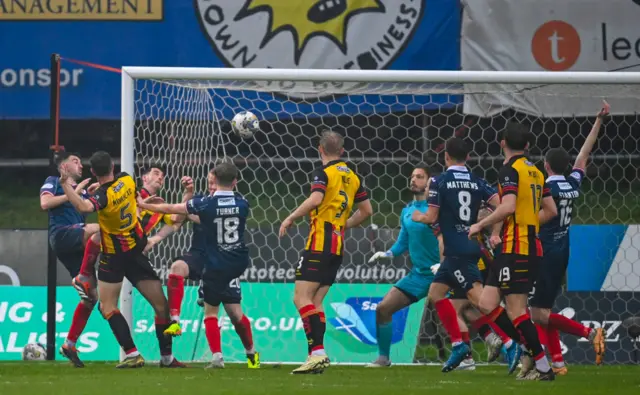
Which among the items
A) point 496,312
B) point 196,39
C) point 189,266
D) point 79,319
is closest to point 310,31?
point 196,39

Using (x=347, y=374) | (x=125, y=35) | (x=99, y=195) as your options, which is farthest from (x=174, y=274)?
(x=125, y=35)

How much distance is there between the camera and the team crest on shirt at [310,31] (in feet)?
49.6

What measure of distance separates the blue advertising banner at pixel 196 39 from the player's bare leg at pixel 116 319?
5.34 meters

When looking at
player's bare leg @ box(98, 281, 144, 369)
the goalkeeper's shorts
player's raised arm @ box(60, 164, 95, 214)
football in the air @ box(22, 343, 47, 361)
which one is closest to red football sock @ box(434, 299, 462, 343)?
the goalkeeper's shorts

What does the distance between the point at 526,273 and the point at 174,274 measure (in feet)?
11.7

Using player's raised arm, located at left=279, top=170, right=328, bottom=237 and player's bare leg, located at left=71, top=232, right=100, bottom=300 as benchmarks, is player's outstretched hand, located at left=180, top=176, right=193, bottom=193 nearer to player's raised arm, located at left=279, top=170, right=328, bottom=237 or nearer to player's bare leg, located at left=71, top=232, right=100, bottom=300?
player's bare leg, located at left=71, top=232, right=100, bottom=300

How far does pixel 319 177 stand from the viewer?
31.4 feet

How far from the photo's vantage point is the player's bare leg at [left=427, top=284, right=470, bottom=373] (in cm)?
1010

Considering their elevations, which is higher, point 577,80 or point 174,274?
point 577,80

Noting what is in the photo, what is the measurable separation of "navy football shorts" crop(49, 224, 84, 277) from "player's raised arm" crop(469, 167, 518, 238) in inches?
166

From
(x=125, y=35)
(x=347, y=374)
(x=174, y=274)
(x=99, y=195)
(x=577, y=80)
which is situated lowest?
(x=347, y=374)

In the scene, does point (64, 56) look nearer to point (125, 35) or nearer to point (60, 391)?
point (125, 35)

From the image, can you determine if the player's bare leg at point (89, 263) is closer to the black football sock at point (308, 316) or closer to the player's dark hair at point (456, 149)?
the black football sock at point (308, 316)

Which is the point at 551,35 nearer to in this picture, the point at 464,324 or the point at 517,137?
the point at 464,324
